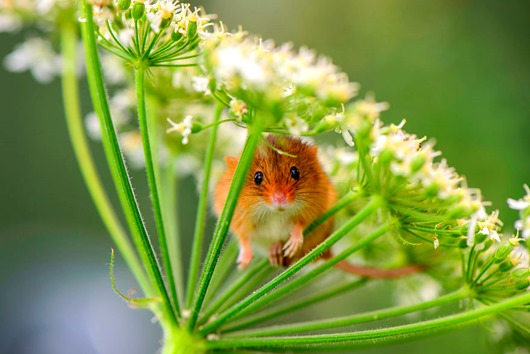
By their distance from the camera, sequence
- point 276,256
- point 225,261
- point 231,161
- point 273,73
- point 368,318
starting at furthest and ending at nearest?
point 225,261
point 231,161
point 276,256
point 368,318
point 273,73

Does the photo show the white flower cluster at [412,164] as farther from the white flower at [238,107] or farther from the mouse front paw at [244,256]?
the mouse front paw at [244,256]

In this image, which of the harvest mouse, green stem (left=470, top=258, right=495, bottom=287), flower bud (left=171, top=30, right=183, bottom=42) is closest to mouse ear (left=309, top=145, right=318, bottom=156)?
the harvest mouse

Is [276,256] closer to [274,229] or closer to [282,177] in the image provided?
[274,229]

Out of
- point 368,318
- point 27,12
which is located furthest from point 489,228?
point 27,12

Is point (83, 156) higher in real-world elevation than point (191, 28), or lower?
lower

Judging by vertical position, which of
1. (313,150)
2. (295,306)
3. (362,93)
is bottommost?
(295,306)

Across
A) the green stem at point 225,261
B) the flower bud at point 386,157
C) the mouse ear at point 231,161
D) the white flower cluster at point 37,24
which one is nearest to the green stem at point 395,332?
the green stem at point 225,261
